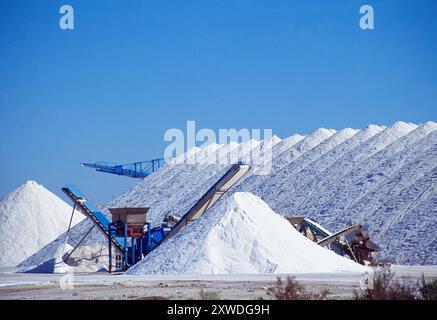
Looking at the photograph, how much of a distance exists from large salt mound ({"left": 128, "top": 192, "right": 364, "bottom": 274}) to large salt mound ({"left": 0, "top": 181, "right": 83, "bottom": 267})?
2303cm

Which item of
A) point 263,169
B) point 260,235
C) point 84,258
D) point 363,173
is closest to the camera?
point 260,235

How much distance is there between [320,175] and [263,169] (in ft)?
25.0

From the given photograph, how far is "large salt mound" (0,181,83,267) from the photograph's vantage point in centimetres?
4628

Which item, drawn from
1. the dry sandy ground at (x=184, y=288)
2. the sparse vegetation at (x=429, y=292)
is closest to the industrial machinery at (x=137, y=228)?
the dry sandy ground at (x=184, y=288)

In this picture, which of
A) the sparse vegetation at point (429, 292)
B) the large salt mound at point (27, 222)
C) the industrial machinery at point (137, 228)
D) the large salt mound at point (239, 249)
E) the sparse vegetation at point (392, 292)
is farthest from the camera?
the large salt mound at point (27, 222)

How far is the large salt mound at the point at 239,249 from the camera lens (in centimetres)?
2169

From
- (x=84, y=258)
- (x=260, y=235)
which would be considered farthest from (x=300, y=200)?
(x=260, y=235)

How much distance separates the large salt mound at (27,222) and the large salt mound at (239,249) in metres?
23.0

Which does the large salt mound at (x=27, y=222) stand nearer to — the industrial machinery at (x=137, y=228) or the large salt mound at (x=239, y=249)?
the industrial machinery at (x=137, y=228)

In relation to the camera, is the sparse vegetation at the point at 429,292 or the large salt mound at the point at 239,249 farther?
the large salt mound at the point at 239,249

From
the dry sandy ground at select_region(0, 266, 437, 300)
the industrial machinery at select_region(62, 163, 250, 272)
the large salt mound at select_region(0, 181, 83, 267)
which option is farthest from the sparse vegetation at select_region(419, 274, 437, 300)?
the large salt mound at select_region(0, 181, 83, 267)

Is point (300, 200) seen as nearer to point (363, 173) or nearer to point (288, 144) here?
point (363, 173)

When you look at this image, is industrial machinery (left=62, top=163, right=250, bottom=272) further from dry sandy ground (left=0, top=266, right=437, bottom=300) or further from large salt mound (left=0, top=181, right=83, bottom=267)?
large salt mound (left=0, top=181, right=83, bottom=267)
